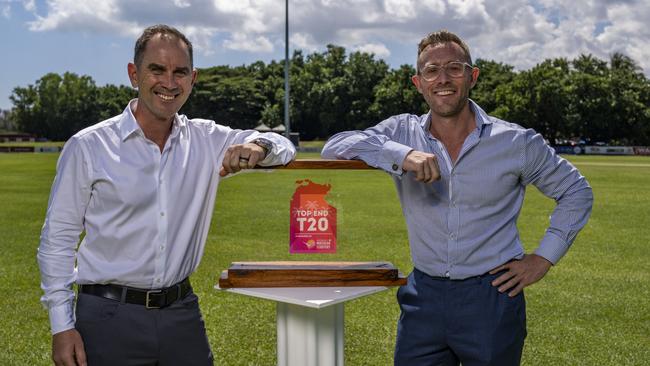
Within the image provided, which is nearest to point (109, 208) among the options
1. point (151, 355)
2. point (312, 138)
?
point (151, 355)

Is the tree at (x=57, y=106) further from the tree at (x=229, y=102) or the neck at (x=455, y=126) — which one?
the neck at (x=455, y=126)

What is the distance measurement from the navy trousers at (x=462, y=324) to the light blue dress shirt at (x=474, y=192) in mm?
69

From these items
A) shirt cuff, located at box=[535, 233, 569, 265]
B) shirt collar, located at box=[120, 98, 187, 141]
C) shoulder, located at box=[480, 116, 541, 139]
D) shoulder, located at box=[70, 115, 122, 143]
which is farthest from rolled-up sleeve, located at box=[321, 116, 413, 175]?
shoulder, located at box=[70, 115, 122, 143]

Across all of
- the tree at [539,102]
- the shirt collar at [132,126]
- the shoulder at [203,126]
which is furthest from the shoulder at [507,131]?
the tree at [539,102]

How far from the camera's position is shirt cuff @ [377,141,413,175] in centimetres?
291

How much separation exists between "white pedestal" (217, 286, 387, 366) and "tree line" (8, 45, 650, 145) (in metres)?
60.1

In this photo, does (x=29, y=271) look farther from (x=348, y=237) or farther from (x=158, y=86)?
(x=158, y=86)

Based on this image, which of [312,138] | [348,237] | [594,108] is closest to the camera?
[348,237]

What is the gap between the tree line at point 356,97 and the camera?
2392 inches

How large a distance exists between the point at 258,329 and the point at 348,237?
5.71 meters

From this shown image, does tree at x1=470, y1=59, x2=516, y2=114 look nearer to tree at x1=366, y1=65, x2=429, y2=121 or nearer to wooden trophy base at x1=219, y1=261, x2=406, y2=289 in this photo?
tree at x1=366, y1=65, x2=429, y2=121

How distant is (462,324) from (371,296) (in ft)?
16.1

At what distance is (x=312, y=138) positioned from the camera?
251 feet

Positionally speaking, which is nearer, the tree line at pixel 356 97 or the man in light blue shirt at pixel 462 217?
the man in light blue shirt at pixel 462 217
